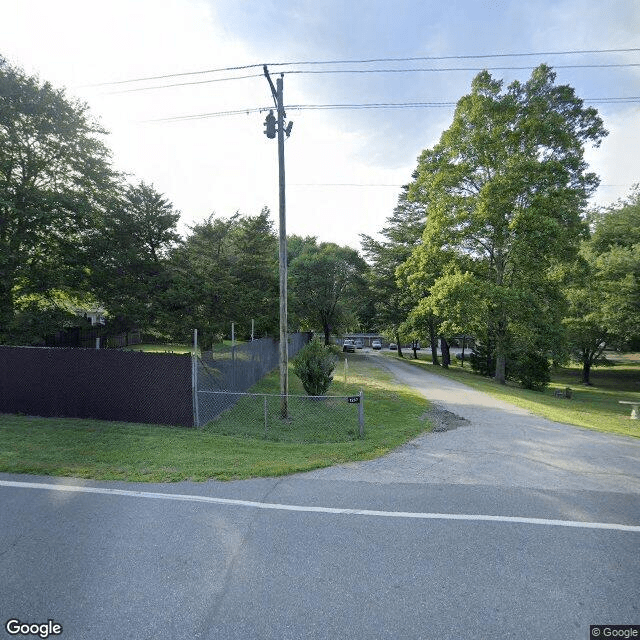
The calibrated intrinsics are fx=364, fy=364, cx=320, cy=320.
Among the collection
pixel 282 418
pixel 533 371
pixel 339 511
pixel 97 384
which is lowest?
pixel 533 371

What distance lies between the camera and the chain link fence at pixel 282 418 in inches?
350

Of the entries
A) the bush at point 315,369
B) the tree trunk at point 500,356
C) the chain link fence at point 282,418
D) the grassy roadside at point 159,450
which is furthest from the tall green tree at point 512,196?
the grassy roadside at point 159,450

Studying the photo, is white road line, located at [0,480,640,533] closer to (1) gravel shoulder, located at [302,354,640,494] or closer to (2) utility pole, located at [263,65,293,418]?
(1) gravel shoulder, located at [302,354,640,494]

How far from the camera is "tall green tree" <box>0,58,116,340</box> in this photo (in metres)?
14.4

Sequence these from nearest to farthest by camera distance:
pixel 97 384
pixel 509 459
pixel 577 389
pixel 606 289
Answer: pixel 509 459, pixel 97 384, pixel 606 289, pixel 577 389

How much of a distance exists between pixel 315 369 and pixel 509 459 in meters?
7.26

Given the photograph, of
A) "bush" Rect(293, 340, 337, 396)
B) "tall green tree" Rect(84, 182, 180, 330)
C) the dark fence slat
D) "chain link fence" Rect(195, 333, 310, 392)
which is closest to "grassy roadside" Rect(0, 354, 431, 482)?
the dark fence slat

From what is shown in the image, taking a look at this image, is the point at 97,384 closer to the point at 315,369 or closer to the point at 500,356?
the point at 315,369

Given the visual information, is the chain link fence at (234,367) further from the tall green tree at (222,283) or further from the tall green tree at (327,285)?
the tall green tree at (327,285)

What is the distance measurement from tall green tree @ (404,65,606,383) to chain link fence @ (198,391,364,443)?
10.7 m

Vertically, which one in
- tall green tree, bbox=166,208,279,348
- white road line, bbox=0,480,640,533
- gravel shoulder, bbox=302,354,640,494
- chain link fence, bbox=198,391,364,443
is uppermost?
tall green tree, bbox=166,208,279,348

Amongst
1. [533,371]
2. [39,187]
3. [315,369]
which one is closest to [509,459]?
[315,369]

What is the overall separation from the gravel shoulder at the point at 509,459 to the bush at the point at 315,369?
4194 mm

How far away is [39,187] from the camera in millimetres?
15469
